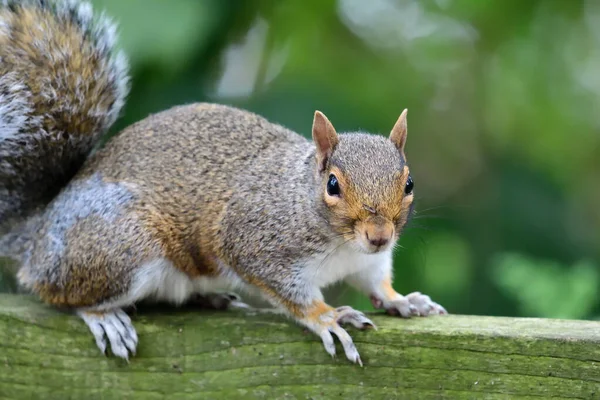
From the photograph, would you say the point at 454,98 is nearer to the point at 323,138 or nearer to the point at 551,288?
the point at 551,288

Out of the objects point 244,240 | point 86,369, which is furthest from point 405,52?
point 86,369

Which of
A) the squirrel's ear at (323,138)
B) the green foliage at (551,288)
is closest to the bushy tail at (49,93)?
the squirrel's ear at (323,138)

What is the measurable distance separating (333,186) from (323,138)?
0.40 feet

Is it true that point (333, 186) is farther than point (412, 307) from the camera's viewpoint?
No

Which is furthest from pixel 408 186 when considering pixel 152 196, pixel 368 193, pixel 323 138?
pixel 152 196

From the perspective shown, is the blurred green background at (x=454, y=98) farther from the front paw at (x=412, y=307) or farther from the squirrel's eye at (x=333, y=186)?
the squirrel's eye at (x=333, y=186)

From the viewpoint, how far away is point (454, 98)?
2.61 m

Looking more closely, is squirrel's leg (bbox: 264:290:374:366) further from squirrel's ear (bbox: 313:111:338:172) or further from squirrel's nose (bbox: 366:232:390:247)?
squirrel's ear (bbox: 313:111:338:172)

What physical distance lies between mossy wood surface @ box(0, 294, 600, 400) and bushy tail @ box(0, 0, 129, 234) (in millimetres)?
345

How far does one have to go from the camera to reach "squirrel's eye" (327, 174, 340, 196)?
1.37 m

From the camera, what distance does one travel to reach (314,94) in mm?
2156

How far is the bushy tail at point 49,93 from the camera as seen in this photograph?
1644 mm

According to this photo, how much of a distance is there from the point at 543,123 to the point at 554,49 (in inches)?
9.5

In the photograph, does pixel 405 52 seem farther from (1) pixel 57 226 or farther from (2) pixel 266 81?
(1) pixel 57 226
